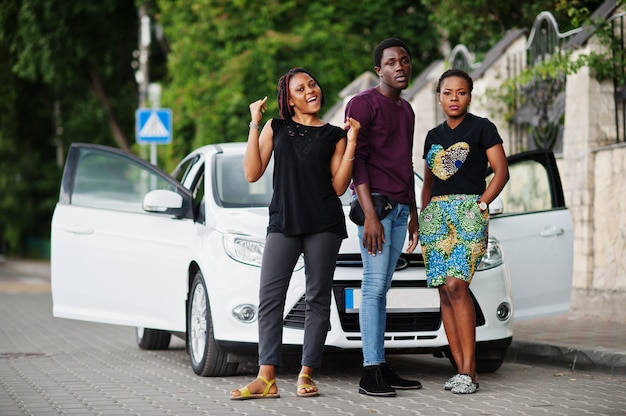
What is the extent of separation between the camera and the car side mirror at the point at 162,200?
8.57 meters

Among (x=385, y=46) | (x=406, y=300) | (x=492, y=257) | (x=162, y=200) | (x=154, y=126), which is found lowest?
(x=406, y=300)

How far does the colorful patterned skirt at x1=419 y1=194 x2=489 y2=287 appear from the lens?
7070 millimetres

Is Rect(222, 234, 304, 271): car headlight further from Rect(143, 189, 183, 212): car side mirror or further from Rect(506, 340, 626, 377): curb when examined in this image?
Rect(506, 340, 626, 377): curb

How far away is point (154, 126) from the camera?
18516 millimetres

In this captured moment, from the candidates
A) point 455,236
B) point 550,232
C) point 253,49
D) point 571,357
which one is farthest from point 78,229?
point 253,49

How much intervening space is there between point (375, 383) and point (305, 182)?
4.07 feet

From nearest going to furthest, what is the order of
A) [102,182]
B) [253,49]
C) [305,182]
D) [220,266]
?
1. [305,182]
2. [220,266]
3. [102,182]
4. [253,49]

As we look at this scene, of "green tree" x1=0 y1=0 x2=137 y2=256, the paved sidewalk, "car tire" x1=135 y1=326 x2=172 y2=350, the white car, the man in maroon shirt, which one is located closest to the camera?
the man in maroon shirt

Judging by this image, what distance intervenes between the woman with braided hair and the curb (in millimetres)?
2406

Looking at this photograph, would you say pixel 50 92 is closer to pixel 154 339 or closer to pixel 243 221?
pixel 154 339

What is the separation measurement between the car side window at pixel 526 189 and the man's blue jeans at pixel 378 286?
5.51 metres

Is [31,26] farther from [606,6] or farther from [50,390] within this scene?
[50,390]

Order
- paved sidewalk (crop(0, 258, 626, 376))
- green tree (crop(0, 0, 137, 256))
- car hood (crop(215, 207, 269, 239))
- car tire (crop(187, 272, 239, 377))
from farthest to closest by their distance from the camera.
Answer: green tree (crop(0, 0, 137, 256)) → paved sidewalk (crop(0, 258, 626, 376)) → car tire (crop(187, 272, 239, 377)) → car hood (crop(215, 207, 269, 239))

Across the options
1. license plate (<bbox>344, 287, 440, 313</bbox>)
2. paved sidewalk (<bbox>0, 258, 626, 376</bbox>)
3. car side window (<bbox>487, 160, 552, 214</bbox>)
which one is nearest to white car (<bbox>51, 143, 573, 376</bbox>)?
license plate (<bbox>344, 287, 440, 313</bbox>)
